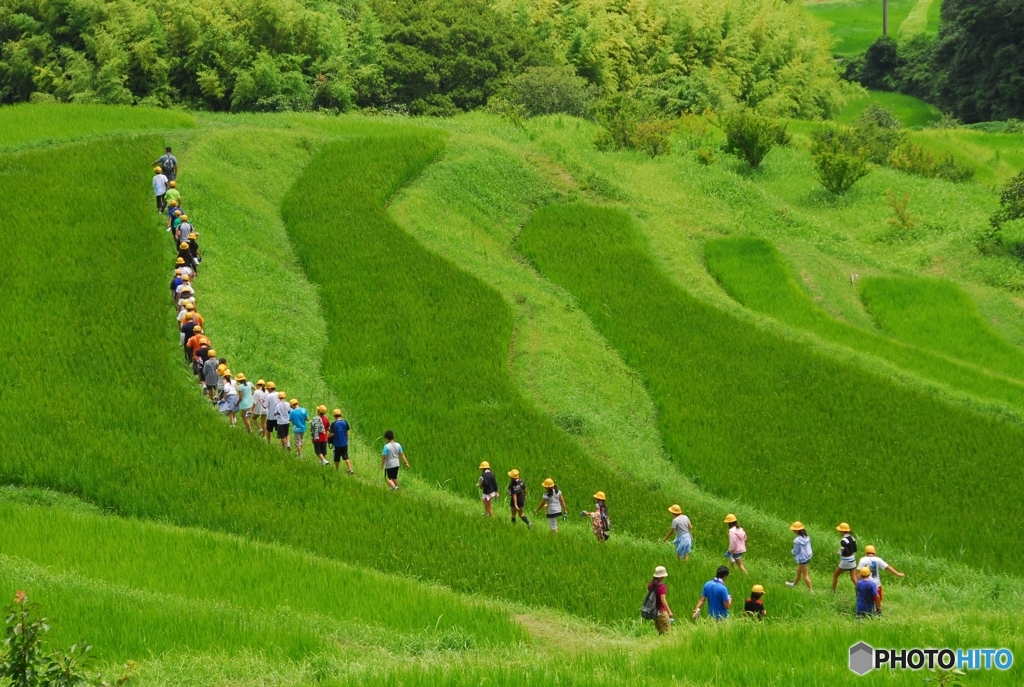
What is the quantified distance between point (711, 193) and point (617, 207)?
7449 millimetres

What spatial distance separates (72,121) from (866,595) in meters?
35.4

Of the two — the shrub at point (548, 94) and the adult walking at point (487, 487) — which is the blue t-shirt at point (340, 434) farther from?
the shrub at point (548, 94)

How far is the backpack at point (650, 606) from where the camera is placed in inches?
709

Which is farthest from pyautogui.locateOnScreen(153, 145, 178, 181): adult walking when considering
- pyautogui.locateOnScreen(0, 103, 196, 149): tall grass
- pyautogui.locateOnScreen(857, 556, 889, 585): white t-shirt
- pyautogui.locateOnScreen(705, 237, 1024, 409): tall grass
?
pyautogui.locateOnScreen(857, 556, 889, 585): white t-shirt

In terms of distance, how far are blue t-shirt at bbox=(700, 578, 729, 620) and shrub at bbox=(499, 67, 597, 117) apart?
44.9 metres

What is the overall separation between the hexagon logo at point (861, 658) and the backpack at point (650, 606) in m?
3.05

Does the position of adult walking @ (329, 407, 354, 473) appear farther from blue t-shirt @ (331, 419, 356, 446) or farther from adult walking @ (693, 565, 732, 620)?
adult walking @ (693, 565, 732, 620)

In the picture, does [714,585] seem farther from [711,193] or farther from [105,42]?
[105,42]

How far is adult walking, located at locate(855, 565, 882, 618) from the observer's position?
1839cm

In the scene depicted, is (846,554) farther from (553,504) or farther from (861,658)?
(861,658)

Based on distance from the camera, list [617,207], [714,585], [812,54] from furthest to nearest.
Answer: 1. [812,54]
2. [617,207]
3. [714,585]

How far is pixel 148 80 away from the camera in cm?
5659

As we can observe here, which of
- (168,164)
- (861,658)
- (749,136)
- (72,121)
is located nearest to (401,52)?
(749,136)

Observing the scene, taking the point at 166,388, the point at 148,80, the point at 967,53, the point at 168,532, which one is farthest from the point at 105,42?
the point at 967,53
